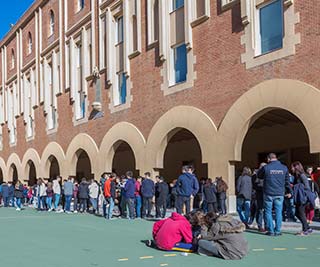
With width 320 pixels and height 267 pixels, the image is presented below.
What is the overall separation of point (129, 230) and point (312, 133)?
17.7 feet

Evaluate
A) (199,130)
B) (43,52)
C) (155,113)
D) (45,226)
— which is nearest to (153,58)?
(155,113)

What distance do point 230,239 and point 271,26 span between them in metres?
9.11

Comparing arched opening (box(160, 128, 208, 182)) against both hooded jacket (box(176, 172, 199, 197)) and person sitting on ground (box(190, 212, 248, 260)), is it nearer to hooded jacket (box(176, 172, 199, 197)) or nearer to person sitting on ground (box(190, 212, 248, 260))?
hooded jacket (box(176, 172, 199, 197))

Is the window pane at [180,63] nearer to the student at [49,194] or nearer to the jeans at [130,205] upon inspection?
the jeans at [130,205]

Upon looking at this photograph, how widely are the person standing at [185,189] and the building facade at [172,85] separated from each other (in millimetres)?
2775

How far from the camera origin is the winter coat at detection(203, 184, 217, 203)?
1611cm

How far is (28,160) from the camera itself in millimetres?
35938

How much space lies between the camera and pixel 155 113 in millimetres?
21359

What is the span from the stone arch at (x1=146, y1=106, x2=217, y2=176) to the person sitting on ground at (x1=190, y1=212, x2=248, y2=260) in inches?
339

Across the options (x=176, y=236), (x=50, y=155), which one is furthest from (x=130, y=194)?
(x=50, y=155)

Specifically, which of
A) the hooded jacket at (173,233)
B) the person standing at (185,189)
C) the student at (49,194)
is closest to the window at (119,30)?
the student at (49,194)

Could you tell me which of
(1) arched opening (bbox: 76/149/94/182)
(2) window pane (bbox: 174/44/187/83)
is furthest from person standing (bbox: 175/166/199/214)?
(1) arched opening (bbox: 76/149/94/182)

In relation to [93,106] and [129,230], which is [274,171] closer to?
[129,230]

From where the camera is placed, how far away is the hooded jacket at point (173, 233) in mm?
9664
